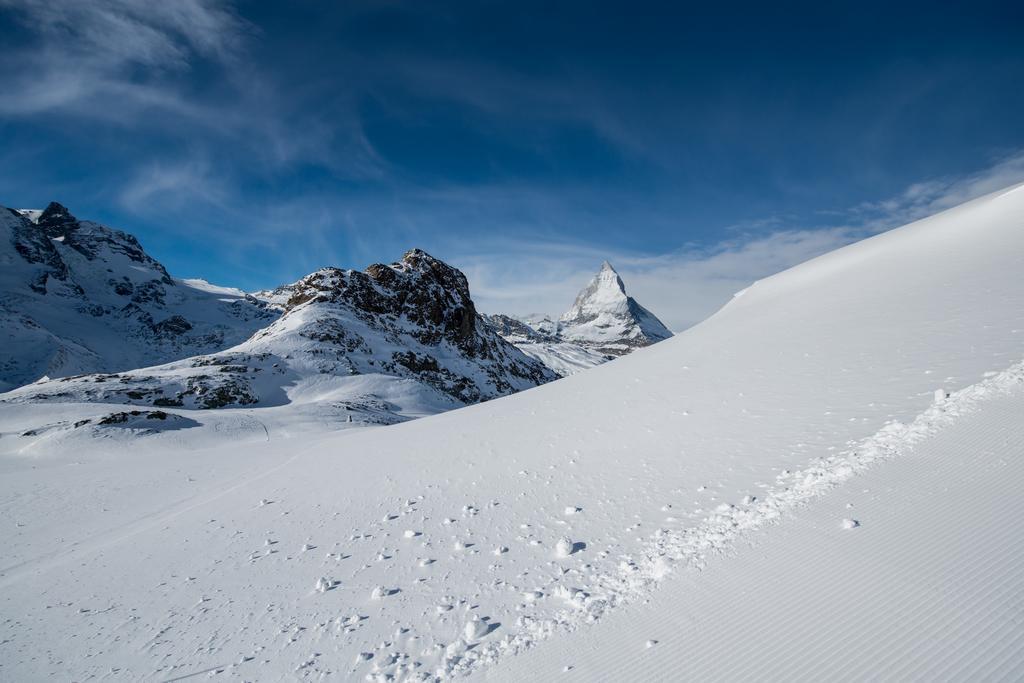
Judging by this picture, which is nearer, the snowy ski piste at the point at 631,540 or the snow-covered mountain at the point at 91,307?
the snowy ski piste at the point at 631,540

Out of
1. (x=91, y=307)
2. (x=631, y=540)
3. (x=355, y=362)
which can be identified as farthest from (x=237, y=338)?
(x=631, y=540)

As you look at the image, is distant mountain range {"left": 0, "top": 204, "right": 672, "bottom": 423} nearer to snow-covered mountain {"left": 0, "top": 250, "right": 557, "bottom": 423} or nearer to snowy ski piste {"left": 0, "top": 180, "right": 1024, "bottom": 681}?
snow-covered mountain {"left": 0, "top": 250, "right": 557, "bottom": 423}

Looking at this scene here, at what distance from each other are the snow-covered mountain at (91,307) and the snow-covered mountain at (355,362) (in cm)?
5299

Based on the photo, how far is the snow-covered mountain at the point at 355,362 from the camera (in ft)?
124

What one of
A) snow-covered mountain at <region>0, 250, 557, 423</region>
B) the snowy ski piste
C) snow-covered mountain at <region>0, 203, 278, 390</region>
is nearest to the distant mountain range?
snow-covered mountain at <region>0, 250, 557, 423</region>

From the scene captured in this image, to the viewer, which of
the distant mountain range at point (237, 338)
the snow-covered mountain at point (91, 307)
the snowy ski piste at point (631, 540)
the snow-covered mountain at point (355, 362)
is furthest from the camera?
the snow-covered mountain at point (91, 307)

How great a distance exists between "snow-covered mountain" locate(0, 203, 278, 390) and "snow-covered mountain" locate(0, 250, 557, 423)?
53.0 metres

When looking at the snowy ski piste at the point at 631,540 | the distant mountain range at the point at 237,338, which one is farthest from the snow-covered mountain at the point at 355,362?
the snowy ski piste at the point at 631,540

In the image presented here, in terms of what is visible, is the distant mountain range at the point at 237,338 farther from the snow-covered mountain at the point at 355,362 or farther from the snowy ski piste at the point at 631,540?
the snowy ski piste at the point at 631,540

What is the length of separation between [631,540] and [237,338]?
152 m

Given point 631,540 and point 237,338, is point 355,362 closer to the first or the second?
point 631,540

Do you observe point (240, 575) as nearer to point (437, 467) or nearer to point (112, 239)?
point (437, 467)

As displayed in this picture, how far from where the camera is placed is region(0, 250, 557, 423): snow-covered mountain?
124 feet

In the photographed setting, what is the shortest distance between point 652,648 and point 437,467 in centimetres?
743
